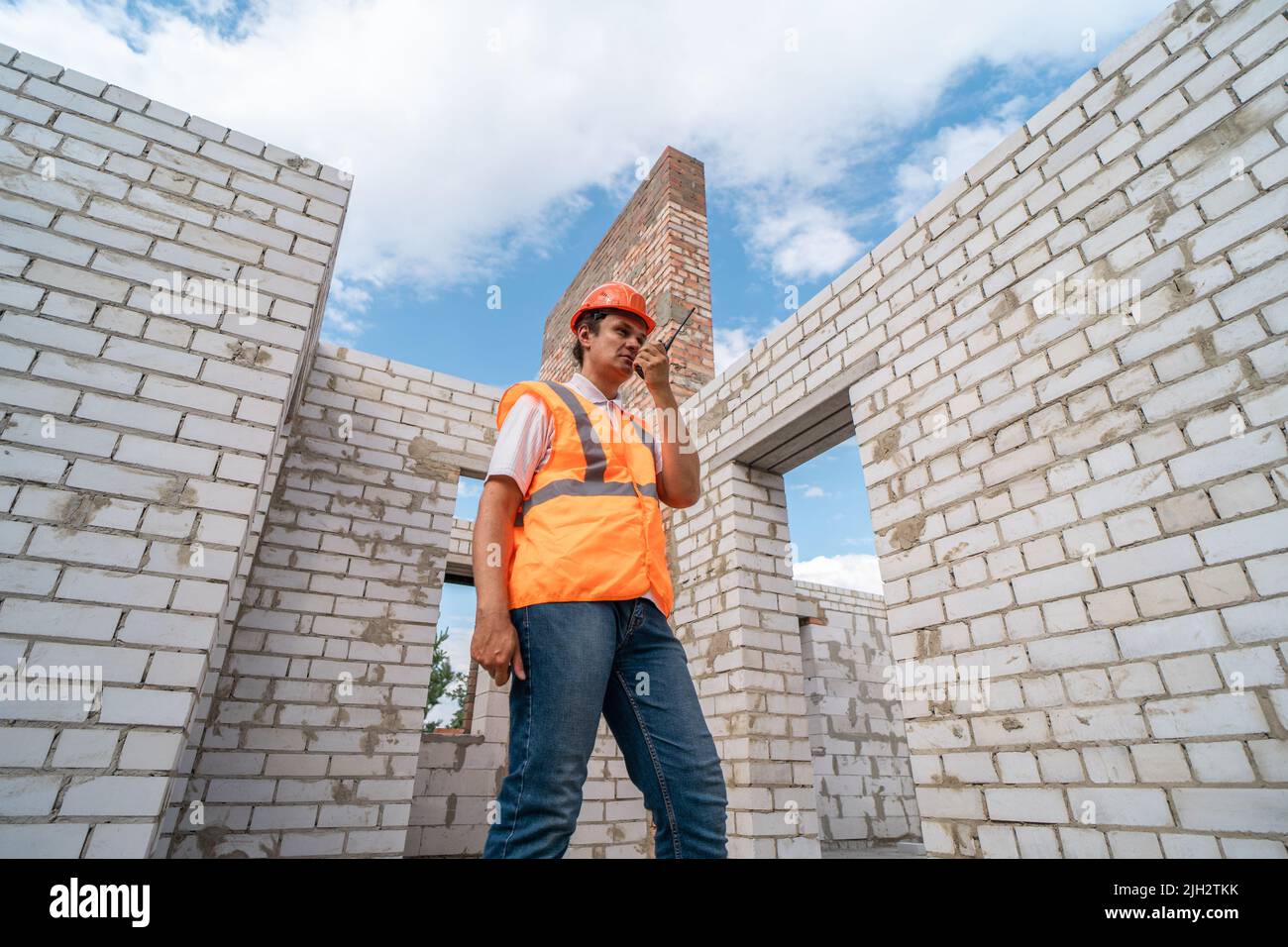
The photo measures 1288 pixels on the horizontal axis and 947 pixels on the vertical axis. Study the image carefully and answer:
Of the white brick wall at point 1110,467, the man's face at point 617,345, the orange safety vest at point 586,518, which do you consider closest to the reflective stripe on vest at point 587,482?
the orange safety vest at point 586,518

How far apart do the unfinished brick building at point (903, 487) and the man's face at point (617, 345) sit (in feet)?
4.97

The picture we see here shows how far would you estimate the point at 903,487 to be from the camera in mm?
3270

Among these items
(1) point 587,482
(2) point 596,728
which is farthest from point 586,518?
(2) point 596,728

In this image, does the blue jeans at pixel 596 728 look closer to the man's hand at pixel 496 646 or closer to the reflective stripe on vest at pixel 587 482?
the man's hand at pixel 496 646

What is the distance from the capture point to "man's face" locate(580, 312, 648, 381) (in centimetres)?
189

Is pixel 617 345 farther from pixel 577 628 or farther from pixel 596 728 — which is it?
pixel 596 728

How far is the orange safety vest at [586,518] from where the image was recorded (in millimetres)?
1416

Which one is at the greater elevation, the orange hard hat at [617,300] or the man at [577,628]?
the orange hard hat at [617,300]

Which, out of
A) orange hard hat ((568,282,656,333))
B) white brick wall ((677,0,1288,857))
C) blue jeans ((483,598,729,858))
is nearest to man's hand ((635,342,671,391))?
orange hard hat ((568,282,656,333))

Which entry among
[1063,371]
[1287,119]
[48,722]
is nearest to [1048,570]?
[1063,371]

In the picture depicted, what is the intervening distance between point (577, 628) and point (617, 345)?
901 mm
